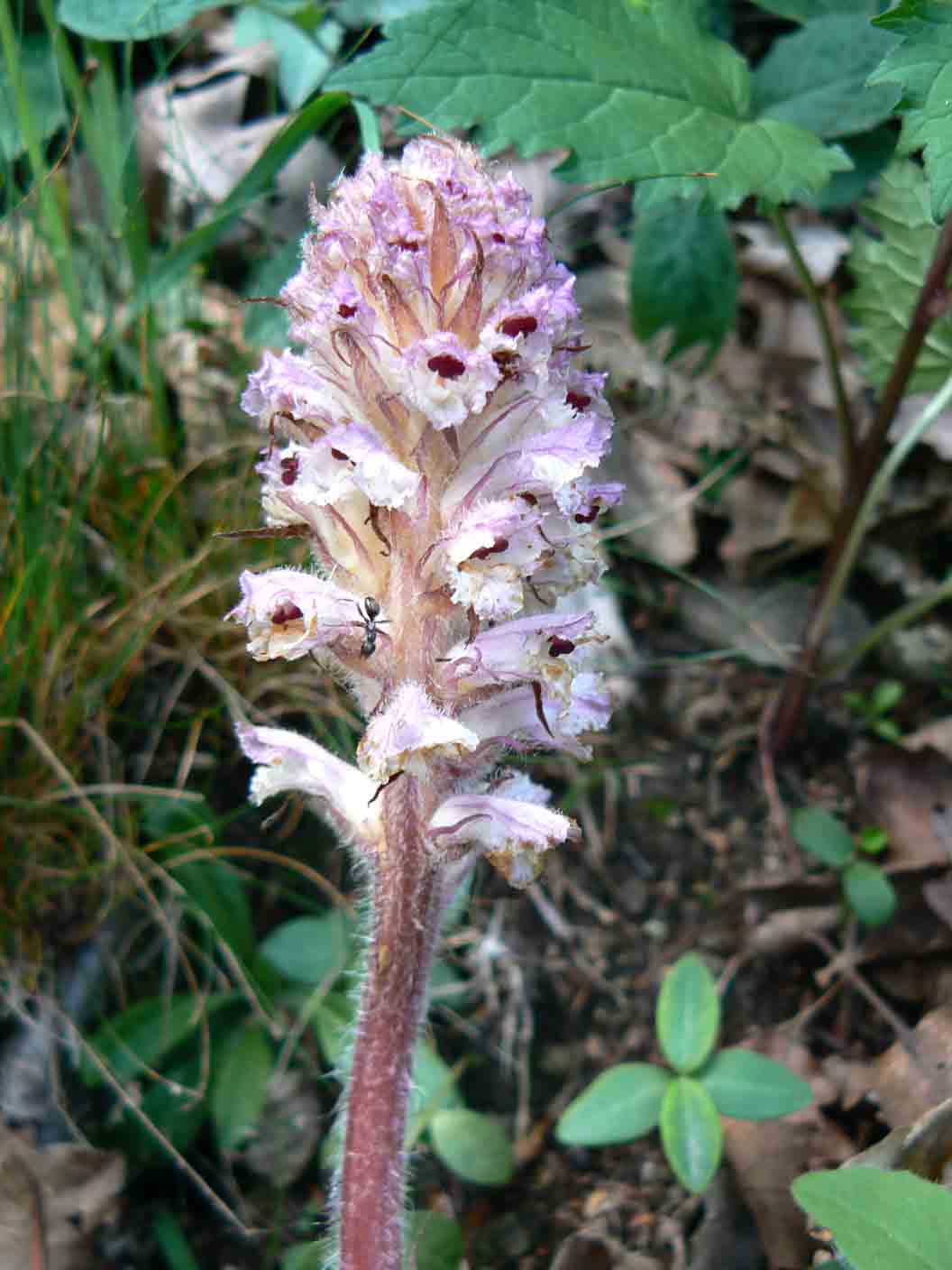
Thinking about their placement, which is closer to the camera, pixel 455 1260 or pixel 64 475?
pixel 455 1260

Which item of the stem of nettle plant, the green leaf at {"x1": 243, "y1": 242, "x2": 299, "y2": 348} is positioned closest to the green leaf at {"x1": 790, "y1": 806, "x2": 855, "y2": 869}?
the stem of nettle plant

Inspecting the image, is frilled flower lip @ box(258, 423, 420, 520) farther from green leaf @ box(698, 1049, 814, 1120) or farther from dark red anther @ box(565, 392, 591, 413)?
green leaf @ box(698, 1049, 814, 1120)

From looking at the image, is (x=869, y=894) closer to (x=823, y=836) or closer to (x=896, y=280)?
(x=823, y=836)

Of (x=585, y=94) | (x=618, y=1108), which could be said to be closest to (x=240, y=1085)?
(x=618, y=1108)

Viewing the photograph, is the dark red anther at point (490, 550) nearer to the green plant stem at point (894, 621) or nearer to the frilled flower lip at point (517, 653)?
the frilled flower lip at point (517, 653)

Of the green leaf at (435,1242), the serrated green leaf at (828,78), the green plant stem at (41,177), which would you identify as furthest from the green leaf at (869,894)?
the green plant stem at (41,177)

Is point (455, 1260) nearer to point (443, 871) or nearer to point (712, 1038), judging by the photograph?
point (712, 1038)

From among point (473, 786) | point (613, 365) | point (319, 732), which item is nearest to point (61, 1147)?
point (319, 732)
